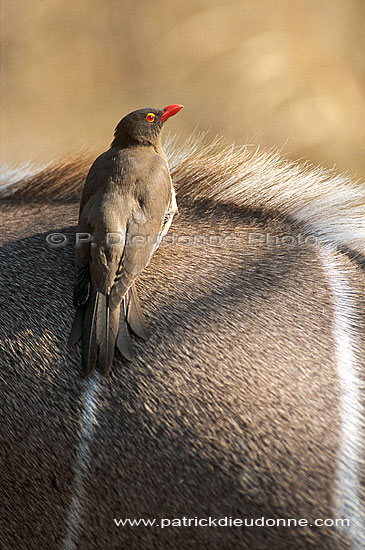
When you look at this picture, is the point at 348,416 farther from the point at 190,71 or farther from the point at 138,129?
the point at 190,71

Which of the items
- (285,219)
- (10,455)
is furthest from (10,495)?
(285,219)

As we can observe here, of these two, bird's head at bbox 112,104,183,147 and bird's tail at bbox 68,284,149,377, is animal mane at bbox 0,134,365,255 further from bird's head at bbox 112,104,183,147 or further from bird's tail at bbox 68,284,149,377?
bird's tail at bbox 68,284,149,377

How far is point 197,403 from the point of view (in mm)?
691

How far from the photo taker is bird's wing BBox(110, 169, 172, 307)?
0.76m

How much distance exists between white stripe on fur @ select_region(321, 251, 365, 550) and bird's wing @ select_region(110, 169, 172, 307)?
0.29 meters

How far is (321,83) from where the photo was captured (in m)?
2.51

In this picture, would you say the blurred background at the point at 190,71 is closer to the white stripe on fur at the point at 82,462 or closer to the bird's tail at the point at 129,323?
the bird's tail at the point at 129,323

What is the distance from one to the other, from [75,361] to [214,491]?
25cm

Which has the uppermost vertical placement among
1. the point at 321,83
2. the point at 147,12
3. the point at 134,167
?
the point at 147,12

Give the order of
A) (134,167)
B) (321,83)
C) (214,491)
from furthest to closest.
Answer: (321,83), (134,167), (214,491)

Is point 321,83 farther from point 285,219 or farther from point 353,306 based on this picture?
point 353,306

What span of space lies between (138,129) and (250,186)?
236 mm

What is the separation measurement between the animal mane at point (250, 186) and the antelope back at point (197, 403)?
0.19 feet

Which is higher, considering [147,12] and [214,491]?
[147,12]
